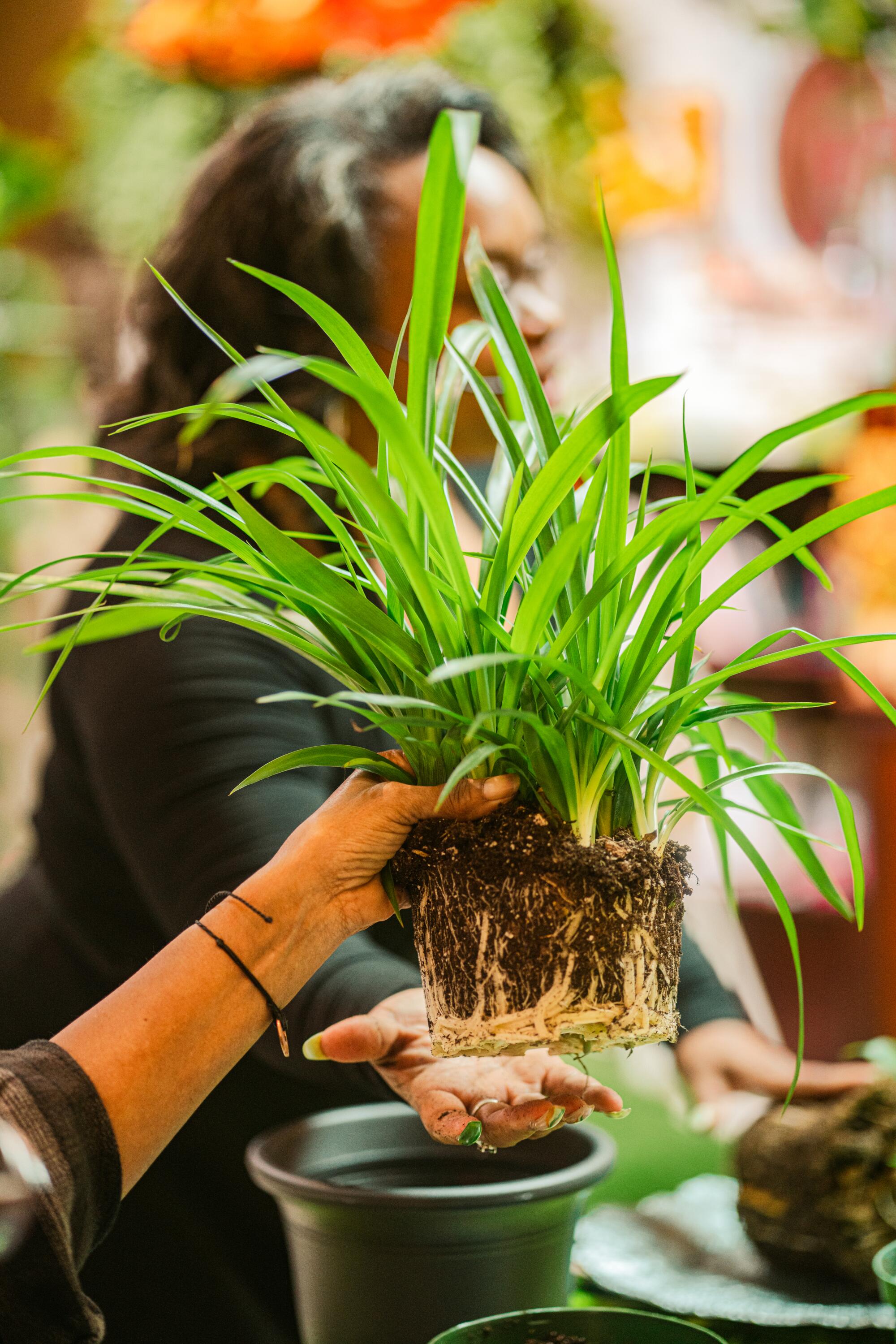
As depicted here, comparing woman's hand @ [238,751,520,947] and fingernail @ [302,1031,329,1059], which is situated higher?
woman's hand @ [238,751,520,947]

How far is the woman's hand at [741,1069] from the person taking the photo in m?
0.93

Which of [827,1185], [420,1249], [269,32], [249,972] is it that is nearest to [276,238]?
[249,972]

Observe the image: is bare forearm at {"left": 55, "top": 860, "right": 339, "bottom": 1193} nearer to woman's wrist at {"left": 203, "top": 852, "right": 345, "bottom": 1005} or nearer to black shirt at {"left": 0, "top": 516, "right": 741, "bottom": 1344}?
woman's wrist at {"left": 203, "top": 852, "right": 345, "bottom": 1005}

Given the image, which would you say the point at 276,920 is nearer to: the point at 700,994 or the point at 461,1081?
the point at 461,1081

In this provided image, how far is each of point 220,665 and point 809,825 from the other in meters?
1.61

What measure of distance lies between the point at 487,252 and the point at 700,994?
644mm

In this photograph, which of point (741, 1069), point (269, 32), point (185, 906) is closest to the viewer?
point (185, 906)

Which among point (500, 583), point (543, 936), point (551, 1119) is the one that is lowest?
point (551, 1119)

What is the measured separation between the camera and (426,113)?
1.01 metres

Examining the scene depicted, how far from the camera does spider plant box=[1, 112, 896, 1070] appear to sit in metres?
0.47

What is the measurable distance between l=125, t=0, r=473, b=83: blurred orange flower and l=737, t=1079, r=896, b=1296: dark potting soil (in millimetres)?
1667

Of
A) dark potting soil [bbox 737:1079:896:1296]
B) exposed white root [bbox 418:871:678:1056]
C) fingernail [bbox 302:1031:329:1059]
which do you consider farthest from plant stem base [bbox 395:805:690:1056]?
dark potting soil [bbox 737:1079:896:1296]

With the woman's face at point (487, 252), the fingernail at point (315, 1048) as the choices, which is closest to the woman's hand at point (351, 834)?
the fingernail at point (315, 1048)

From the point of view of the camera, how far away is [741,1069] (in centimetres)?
94
